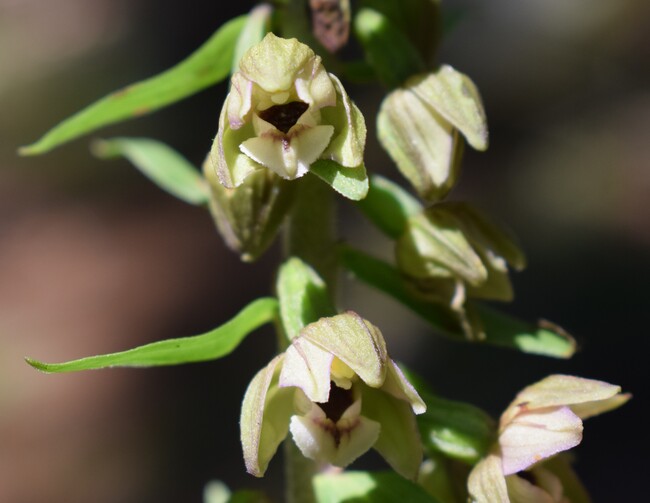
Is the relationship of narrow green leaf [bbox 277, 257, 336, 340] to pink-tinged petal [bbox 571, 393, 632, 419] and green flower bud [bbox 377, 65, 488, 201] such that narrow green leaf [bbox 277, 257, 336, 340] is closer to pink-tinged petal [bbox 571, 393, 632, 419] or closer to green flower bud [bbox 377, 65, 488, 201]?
green flower bud [bbox 377, 65, 488, 201]

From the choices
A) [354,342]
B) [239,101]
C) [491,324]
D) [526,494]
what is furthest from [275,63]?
[526,494]

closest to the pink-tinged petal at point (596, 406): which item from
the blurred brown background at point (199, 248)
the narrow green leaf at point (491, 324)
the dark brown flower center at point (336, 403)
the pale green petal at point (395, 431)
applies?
the narrow green leaf at point (491, 324)

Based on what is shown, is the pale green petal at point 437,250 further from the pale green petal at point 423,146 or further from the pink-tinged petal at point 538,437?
the pink-tinged petal at point 538,437

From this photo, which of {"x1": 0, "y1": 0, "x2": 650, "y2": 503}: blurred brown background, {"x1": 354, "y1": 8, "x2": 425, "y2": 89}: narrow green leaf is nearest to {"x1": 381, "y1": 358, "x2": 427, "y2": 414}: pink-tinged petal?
{"x1": 354, "y1": 8, "x2": 425, "y2": 89}: narrow green leaf

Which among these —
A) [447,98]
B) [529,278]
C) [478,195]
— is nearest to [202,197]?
[447,98]

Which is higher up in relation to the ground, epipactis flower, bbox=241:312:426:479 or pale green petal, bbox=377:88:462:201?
pale green petal, bbox=377:88:462:201
